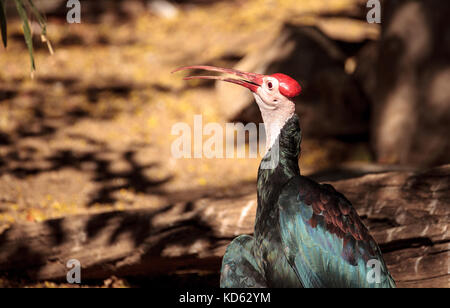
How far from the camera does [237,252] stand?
314 cm

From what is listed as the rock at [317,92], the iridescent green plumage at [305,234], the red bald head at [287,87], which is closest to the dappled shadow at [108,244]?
the iridescent green plumage at [305,234]

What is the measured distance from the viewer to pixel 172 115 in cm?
777

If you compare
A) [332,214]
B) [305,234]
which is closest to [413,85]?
[332,214]

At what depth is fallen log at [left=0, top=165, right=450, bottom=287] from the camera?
146 inches

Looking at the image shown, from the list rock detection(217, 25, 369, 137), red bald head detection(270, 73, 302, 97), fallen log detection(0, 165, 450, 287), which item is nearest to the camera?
red bald head detection(270, 73, 302, 97)

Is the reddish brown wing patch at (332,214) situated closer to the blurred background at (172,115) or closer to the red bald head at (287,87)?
the red bald head at (287,87)

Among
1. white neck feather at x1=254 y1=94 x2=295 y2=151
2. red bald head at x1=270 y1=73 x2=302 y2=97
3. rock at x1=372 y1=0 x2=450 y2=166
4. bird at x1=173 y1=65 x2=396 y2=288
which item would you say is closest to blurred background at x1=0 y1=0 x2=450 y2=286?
rock at x1=372 y1=0 x2=450 y2=166

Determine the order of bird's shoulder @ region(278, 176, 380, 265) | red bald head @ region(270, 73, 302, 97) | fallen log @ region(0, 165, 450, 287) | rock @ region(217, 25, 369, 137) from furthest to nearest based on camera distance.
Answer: rock @ region(217, 25, 369, 137) → fallen log @ region(0, 165, 450, 287) → red bald head @ region(270, 73, 302, 97) → bird's shoulder @ region(278, 176, 380, 265)

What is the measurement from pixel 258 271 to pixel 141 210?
154cm

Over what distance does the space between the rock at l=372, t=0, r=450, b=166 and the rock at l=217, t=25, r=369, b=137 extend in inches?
25.0

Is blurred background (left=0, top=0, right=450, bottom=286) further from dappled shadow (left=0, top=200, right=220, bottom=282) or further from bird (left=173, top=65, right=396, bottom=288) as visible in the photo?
bird (left=173, top=65, right=396, bottom=288)

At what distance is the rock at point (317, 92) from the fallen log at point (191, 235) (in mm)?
3304

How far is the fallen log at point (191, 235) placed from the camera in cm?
371

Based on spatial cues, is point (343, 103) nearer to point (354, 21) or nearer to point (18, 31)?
point (354, 21)
